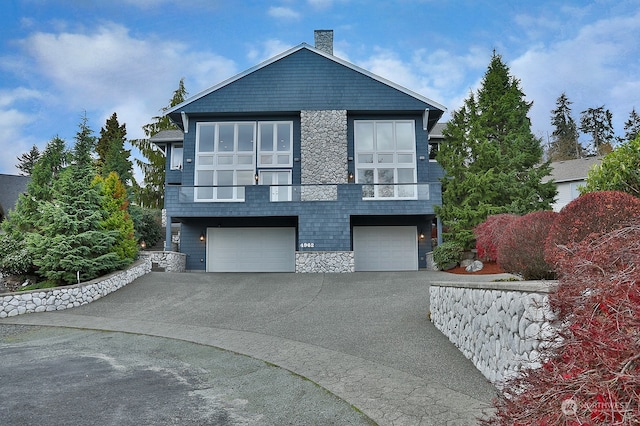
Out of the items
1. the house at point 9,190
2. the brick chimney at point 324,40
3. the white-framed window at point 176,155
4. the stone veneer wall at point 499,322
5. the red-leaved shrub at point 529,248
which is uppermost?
the brick chimney at point 324,40

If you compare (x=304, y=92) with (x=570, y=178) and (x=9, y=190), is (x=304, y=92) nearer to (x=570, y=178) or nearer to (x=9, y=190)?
(x=570, y=178)

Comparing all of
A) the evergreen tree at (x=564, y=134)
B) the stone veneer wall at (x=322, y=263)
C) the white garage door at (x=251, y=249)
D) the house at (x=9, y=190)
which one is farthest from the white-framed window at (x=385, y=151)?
the evergreen tree at (x=564, y=134)

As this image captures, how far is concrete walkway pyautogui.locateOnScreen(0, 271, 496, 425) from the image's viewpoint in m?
4.83

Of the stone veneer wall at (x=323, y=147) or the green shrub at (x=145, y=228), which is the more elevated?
the stone veneer wall at (x=323, y=147)

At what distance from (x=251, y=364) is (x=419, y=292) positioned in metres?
6.42

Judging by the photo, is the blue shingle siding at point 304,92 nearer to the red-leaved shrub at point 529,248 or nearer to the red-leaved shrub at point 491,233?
the red-leaved shrub at point 491,233

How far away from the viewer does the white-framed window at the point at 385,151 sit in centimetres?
1862

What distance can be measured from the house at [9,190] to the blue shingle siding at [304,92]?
17.5 metres

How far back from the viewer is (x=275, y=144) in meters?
19.1

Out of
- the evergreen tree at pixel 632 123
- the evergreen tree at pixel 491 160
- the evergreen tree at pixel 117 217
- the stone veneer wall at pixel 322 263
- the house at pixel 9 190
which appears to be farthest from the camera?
the evergreen tree at pixel 632 123

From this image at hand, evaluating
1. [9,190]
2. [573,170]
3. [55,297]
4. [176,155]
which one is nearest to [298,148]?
[176,155]

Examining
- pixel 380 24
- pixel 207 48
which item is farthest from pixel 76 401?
pixel 207 48

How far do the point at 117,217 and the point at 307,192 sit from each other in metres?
7.42

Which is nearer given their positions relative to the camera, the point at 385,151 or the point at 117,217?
the point at 117,217
